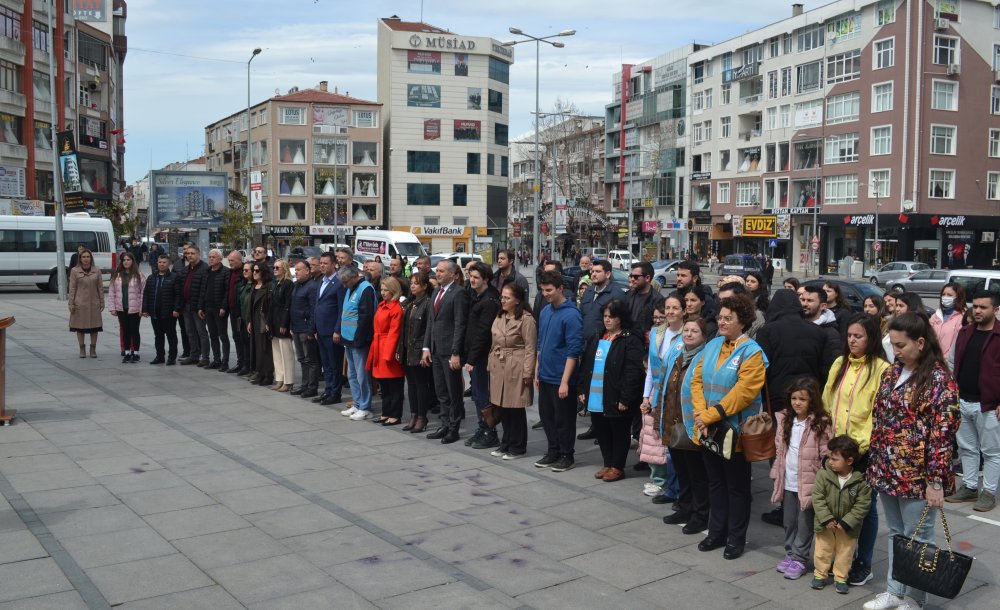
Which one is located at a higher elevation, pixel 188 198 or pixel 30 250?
pixel 188 198

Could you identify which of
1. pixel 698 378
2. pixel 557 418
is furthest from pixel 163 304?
pixel 698 378

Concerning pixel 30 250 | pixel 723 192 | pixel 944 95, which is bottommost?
pixel 30 250

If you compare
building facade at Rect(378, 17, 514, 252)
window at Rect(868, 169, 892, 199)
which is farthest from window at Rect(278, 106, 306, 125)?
window at Rect(868, 169, 892, 199)

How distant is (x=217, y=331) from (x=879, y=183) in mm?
48651

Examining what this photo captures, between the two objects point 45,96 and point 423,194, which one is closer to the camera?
point 45,96

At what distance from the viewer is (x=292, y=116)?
7188 cm

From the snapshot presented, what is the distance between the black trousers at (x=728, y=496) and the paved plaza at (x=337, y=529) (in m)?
0.18

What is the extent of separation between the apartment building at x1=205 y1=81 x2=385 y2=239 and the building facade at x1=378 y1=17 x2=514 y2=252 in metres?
1.78

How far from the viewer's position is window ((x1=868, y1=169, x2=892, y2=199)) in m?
53.2

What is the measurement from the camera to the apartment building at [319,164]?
71.6 meters

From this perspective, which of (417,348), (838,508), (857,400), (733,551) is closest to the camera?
(838,508)

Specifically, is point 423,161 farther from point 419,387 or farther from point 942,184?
point 419,387

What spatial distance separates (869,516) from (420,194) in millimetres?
67170

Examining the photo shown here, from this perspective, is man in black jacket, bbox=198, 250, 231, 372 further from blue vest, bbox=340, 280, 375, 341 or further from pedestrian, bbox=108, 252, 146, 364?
blue vest, bbox=340, 280, 375, 341
